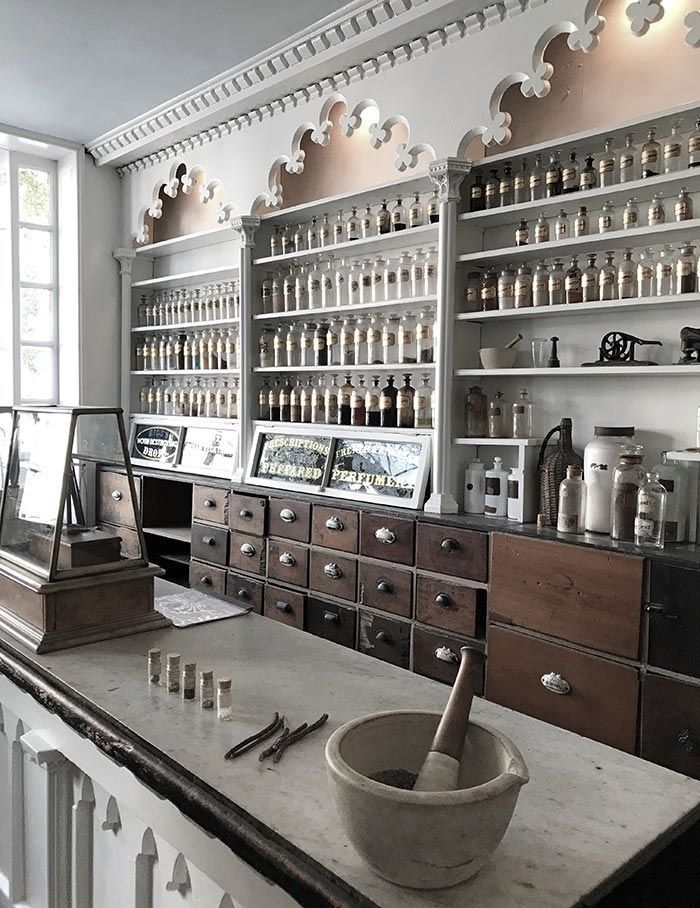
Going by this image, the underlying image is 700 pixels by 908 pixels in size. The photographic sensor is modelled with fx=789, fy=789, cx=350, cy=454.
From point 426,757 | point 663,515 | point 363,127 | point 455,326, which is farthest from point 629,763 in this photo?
point 363,127

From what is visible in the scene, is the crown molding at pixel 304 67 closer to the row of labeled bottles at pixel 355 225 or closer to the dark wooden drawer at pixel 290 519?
the row of labeled bottles at pixel 355 225

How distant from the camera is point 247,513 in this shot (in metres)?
3.95

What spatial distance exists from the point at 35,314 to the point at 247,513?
243cm

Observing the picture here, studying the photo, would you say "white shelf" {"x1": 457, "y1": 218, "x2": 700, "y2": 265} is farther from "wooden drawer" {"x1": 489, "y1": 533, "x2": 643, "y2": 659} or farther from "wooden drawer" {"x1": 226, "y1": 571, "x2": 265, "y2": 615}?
"wooden drawer" {"x1": 226, "y1": 571, "x2": 265, "y2": 615}

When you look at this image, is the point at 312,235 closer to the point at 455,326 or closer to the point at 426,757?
the point at 455,326

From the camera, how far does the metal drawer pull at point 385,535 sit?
3.24m

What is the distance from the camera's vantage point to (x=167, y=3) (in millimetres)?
3293

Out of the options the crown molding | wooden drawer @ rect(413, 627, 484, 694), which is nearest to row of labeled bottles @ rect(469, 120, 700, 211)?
the crown molding

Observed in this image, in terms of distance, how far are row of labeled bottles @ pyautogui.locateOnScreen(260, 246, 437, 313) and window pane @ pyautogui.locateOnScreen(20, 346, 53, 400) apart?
186cm

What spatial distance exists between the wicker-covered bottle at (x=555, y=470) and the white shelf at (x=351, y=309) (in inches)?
33.1

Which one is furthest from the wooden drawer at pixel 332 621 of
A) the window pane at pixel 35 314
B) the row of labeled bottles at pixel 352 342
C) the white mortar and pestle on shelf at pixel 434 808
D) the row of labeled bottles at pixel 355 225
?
the window pane at pixel 35 314

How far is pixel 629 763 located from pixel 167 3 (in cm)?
336

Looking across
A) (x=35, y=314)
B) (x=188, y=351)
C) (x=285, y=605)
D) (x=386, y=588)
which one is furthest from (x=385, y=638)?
(x=35, y=314)

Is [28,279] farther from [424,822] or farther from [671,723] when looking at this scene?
[424,822]
